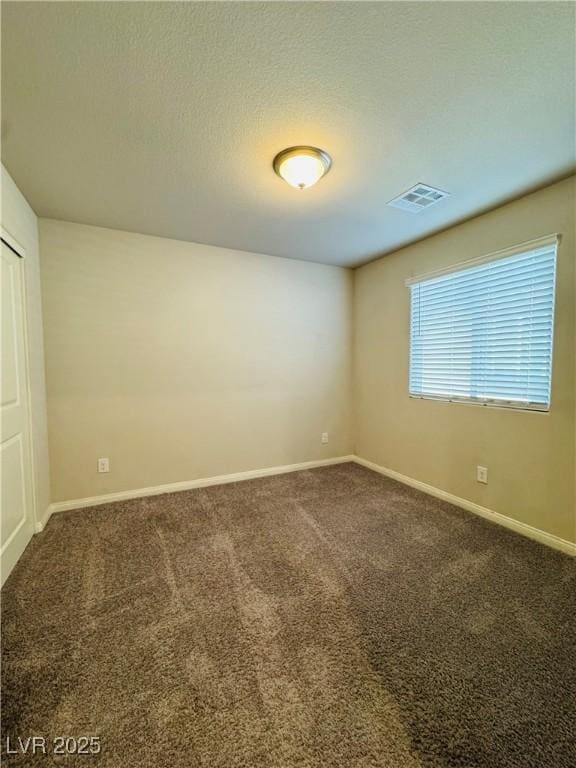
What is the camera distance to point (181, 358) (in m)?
3.13

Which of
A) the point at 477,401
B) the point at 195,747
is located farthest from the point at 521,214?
the point at 195,747

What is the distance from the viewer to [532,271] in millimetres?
2254

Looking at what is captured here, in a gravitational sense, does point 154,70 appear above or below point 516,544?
above

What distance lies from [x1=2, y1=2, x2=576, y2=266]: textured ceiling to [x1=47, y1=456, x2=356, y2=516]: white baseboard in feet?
7.98

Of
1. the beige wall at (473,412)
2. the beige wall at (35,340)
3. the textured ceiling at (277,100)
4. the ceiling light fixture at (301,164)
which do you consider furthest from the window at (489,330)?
the beige wall at (35,340)

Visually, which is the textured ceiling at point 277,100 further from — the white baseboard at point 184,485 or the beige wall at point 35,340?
the white baseboard at point 184,485

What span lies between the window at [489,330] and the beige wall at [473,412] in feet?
0.26

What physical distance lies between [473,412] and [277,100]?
2.55 m

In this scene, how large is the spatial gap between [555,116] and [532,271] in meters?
0.97

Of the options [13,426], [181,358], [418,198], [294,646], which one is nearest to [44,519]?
[13,426]

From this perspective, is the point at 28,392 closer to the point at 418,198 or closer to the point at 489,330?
the point at 418,198

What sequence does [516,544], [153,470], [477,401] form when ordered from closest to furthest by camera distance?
1. [516,544]
2. [477,401]
3. [153,470]

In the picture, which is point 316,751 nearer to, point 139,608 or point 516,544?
point 139,608

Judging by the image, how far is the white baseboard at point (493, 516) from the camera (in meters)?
2.12
